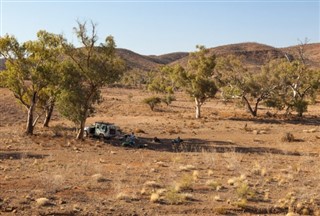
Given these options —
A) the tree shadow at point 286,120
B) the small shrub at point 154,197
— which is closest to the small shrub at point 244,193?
the small shrub at point 154,197

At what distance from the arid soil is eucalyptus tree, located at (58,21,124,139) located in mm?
2947

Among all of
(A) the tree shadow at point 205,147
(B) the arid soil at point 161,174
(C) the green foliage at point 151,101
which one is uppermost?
(C) the green foliage at point 151,101

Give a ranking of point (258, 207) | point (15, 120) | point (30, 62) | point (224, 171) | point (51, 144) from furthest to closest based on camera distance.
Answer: point (15, 120) → point (30, 62) → point (51, 144) → point (224, 171) → point (258, 207)

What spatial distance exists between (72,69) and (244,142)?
17474 millimetres

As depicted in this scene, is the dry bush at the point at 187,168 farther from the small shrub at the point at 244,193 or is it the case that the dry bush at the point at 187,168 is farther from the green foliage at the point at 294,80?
the green foliage at the point at 294,80

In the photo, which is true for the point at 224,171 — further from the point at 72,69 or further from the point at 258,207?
the point at 72,69

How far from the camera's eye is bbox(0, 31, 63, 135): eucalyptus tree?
122ft

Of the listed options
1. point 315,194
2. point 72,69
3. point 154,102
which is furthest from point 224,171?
point 154,102

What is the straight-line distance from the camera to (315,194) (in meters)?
20.4

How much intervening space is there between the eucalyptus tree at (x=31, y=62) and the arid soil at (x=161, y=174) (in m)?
4.68

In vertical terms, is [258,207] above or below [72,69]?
below

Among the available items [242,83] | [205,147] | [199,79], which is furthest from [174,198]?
[242,83]

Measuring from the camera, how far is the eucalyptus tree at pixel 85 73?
35312mm

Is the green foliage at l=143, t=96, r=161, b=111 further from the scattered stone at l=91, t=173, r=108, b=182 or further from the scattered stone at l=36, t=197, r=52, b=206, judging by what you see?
the scattered stone at l=36, t=197, r=52, b=206
